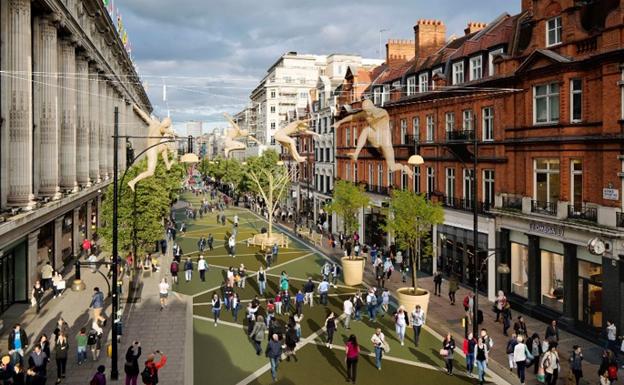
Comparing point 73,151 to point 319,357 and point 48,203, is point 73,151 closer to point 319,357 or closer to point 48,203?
point 48,203

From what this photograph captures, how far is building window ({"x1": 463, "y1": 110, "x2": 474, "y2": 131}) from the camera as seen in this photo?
32703 millimetres

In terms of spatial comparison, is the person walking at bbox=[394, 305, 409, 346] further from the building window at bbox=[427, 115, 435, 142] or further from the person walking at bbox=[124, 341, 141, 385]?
the building window at bbox=[427, 115, 435, 142]

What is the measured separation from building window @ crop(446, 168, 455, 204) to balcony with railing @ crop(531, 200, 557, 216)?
26.5 ft

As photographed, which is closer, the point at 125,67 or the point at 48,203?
the point at 48,203

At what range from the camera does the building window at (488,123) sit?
3094 centimetres

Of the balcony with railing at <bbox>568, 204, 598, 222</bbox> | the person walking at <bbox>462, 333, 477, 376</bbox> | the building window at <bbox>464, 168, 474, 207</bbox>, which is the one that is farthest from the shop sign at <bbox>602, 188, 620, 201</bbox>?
the building window at <bbox>464, 168, 474, 207</bbox>

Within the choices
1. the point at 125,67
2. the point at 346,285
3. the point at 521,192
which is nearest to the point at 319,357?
the point at 346,285

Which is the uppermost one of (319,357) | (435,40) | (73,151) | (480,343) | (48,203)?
(435,40)

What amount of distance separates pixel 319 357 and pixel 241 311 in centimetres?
790

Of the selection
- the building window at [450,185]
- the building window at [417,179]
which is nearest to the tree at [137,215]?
the building window at [417,179]

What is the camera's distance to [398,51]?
1992 inches

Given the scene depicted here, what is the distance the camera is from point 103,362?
65.5 feet

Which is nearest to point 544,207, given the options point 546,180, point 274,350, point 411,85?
point 546,180

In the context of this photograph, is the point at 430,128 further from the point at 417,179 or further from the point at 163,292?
the point at 163,292
